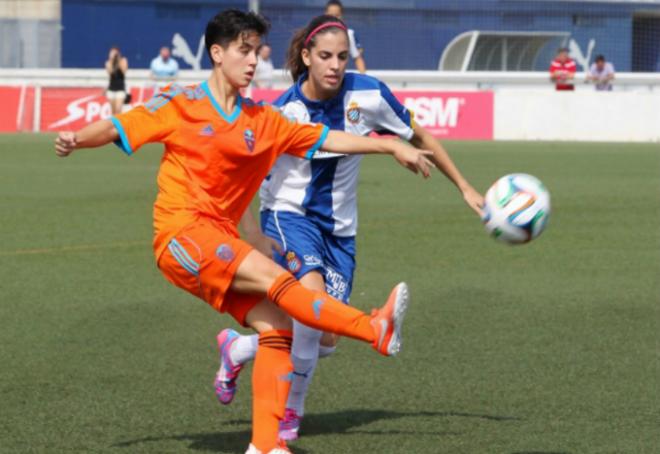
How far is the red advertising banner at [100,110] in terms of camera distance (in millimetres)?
30672

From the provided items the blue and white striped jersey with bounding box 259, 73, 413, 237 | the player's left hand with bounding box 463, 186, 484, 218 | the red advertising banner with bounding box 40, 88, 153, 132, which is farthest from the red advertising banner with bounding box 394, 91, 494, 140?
the player's left hand with bounding box 463, 186, 484, 218

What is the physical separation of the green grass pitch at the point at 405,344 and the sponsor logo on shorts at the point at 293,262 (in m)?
0.77

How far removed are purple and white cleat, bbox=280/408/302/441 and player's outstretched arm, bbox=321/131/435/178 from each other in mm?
1265

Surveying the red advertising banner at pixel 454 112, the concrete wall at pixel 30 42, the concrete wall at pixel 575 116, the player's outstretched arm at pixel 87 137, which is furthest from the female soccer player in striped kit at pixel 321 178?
the concrete wall at pixel 30 42

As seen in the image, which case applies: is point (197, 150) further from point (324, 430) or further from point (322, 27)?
point (324, 430)

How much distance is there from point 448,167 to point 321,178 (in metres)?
0.64

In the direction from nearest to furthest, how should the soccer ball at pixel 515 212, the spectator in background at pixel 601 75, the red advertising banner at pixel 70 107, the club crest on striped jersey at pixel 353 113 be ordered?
the soccer ball at pixel 515 212 < the club crest on striped jersey at pixel 353 113 < the red advertising banner at pixel 70 107 < the spectator in background at pixel 601 75

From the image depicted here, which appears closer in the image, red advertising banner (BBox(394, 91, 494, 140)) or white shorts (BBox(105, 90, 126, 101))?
red advertising banner (BBox(394, 91, 494, 140))

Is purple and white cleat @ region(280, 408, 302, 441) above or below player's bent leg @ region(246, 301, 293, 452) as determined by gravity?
below

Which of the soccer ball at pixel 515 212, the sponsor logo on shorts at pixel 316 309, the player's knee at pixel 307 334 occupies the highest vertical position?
the soccer ball at pixel 515 212

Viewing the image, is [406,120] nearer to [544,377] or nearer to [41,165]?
[544,377]

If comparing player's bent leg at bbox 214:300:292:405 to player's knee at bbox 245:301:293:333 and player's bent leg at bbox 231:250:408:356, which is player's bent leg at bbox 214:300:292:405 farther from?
player's bent leg at bbox 231:250:408:356

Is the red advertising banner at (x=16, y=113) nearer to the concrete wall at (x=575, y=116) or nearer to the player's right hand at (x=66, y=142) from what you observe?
the concrete wall at (x=575, y=116)

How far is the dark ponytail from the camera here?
21.8 ft
